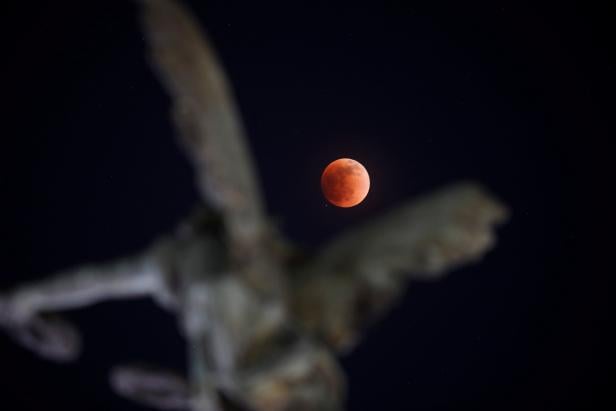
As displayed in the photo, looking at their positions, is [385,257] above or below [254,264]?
below

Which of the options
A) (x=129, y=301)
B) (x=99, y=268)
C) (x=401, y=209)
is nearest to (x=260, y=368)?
(x=401, y=209)

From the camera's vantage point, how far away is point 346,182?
13.0 feet

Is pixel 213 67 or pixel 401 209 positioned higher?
pixel 213 67

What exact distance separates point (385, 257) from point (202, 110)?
26.7 inches

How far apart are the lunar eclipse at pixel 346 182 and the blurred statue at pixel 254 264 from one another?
207 centimetres

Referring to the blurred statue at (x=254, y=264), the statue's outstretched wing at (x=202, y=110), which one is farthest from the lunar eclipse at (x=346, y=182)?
the statue's outstretched wing at (x=202, y=110)

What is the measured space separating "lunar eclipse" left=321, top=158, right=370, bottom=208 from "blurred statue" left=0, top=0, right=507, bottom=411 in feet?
6.79

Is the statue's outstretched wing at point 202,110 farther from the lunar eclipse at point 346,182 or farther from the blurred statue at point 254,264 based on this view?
the lunar eclipse at point 346,182

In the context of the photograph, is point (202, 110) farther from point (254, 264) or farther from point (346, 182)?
point (346, 182)

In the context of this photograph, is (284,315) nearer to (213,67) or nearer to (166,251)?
(166,251)

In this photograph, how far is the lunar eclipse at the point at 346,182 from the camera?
3.94m

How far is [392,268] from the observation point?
1.65 metres

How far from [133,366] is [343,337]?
88 centimetres

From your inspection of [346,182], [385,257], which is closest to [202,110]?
[385,257]
